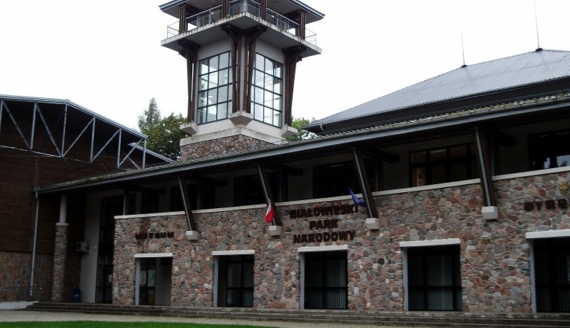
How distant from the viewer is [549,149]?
63.1 feet

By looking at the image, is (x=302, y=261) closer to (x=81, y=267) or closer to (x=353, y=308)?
(x=353, y=308)

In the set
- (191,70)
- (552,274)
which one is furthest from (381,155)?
(191,70)

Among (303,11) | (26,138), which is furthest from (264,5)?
(26,138)

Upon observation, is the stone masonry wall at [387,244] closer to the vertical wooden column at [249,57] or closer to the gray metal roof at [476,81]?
the gray metal roof at [476,81]

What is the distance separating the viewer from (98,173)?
34375 mm

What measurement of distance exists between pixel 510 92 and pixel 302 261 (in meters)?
8.51

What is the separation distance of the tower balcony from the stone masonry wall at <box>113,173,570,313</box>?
9.27m

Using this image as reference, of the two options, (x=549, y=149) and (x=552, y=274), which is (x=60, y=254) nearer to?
(x=552, y=274)

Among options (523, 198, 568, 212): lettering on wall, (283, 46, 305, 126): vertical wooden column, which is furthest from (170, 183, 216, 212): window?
(523, 198, 568, 212): lettering on wall

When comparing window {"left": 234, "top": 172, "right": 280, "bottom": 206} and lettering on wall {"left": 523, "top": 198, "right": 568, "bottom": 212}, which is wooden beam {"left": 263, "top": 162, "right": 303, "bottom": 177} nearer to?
window {"left": 234, "top": 172, "right": 280, "bottom": 206}

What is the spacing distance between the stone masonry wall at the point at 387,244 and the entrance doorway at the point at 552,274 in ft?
5.05

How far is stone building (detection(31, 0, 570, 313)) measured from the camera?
59.5ft

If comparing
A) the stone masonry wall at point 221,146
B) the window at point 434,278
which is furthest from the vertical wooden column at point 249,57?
the window at point 434,278

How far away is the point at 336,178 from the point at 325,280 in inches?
135
